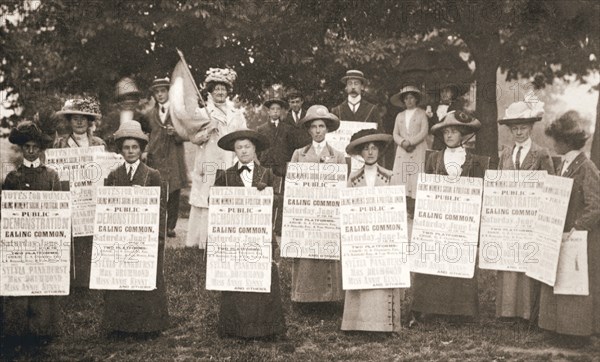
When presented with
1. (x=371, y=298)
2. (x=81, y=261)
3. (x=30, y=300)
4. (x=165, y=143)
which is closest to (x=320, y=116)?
(x=371, y=298)

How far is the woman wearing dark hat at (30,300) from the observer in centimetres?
651

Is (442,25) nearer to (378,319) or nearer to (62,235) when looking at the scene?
(378,319)

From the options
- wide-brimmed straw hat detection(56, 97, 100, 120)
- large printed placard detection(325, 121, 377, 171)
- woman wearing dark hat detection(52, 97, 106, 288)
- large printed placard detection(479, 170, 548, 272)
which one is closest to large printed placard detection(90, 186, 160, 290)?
woman wearing dark hat detection(52, 97, 106, 288)

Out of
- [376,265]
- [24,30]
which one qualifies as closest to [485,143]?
[376,265]

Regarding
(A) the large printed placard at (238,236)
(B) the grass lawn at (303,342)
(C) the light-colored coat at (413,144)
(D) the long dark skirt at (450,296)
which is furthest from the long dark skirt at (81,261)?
(C) the light-colored coat at (413,144)

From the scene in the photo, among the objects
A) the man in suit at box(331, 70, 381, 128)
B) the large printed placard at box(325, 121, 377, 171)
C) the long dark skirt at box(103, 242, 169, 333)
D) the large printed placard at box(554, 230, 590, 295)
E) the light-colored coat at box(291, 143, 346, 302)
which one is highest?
the man in suit at box(331, 70, 381, 128)

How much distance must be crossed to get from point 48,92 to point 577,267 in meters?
10.8

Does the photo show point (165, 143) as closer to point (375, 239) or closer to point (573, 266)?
point (375, 239)

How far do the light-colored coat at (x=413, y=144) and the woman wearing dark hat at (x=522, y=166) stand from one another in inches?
107

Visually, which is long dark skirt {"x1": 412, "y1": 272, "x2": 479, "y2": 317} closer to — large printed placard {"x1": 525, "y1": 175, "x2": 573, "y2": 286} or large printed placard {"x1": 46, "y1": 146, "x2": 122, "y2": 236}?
large printed placard {"x1": 525, "y1": 175, "x2": 573, "y2": 286}

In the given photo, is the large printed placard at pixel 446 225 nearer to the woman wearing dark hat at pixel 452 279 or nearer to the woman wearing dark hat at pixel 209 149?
the woman wearing dark hat at pixel 452 279

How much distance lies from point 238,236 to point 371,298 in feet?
4.78

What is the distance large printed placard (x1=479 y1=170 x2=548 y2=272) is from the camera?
23.3ft

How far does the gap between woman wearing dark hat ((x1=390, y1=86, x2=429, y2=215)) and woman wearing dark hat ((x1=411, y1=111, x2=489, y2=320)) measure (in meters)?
2.53
